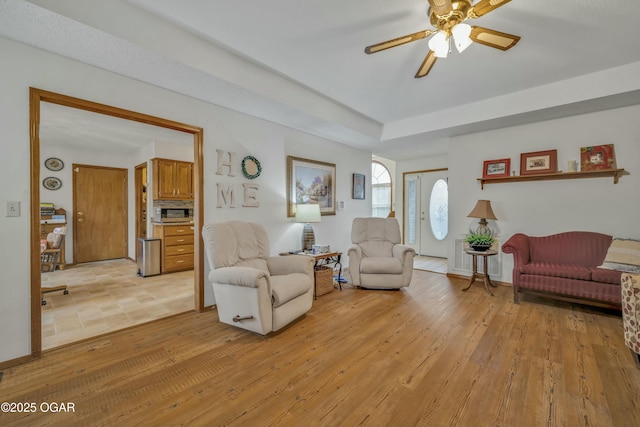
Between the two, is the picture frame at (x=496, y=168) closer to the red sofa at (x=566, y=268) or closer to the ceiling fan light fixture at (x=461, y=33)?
the red sofa at (x=566, y=268)

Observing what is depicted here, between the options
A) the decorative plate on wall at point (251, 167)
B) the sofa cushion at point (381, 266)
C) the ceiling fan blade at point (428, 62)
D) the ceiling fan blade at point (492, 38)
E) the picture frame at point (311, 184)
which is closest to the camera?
the ceiling fan blade at point (492, 38)

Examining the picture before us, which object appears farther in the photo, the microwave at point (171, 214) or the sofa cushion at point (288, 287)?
the microwave at point (171, 214)

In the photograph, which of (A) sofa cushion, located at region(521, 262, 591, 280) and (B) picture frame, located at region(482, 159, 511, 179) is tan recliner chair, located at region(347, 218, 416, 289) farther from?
(B) picture frame, located at region(482, 159, 511, 179)

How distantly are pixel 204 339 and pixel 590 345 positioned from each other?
3.34 meters

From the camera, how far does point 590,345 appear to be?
233cm

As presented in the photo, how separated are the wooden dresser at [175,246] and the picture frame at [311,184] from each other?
2342 millimetres

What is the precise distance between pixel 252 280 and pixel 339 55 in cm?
230

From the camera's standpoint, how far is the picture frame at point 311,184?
13.7 ft

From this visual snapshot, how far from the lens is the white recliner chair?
7.82 feet

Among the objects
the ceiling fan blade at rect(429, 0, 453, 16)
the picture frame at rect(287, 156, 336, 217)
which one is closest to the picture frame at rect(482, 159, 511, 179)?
the picture frame at rect(287, 156, 336, 217)

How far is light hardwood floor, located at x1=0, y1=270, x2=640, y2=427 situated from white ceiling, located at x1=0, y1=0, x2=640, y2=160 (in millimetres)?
2431

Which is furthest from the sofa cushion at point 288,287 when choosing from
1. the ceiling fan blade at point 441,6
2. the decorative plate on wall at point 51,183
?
the decorative plate on wall at point 51,183

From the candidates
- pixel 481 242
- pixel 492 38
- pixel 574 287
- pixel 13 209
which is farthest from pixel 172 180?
pixel 574 287

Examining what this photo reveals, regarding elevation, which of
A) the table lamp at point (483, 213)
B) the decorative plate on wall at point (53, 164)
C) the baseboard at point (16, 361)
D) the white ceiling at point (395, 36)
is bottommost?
the baseboard at point (16, 361)
